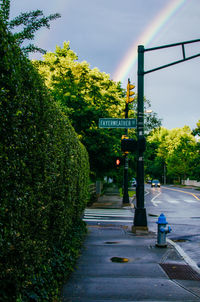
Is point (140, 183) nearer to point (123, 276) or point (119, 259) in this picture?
point (119, 259)

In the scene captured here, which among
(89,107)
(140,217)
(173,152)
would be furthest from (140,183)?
(173,152)

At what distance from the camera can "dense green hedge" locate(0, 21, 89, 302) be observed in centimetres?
295

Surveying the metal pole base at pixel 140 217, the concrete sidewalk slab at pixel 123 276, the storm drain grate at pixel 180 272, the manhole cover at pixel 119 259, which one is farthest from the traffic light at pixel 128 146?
the storm drain grate at pixel 180 272

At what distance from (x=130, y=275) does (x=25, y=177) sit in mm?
3745

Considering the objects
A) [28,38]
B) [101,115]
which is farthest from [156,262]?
[101,115]

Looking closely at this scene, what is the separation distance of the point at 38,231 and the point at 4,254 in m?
1.11

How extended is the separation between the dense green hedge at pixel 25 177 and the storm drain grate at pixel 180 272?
2344 mm

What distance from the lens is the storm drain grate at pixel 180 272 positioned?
627 cm

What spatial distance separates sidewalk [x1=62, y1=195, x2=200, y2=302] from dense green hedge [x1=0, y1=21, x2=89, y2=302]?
699mm

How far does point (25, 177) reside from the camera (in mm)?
3471

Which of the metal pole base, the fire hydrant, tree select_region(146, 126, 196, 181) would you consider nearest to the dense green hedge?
the fire hydrant

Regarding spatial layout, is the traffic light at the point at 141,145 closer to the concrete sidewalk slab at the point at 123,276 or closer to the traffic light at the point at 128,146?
the traffic light at the point at 128,146

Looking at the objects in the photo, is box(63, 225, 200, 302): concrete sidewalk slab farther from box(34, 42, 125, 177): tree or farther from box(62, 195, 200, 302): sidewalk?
box(34, 42, 125, 177): tree

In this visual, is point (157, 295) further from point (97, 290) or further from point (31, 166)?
point (31, 166)
